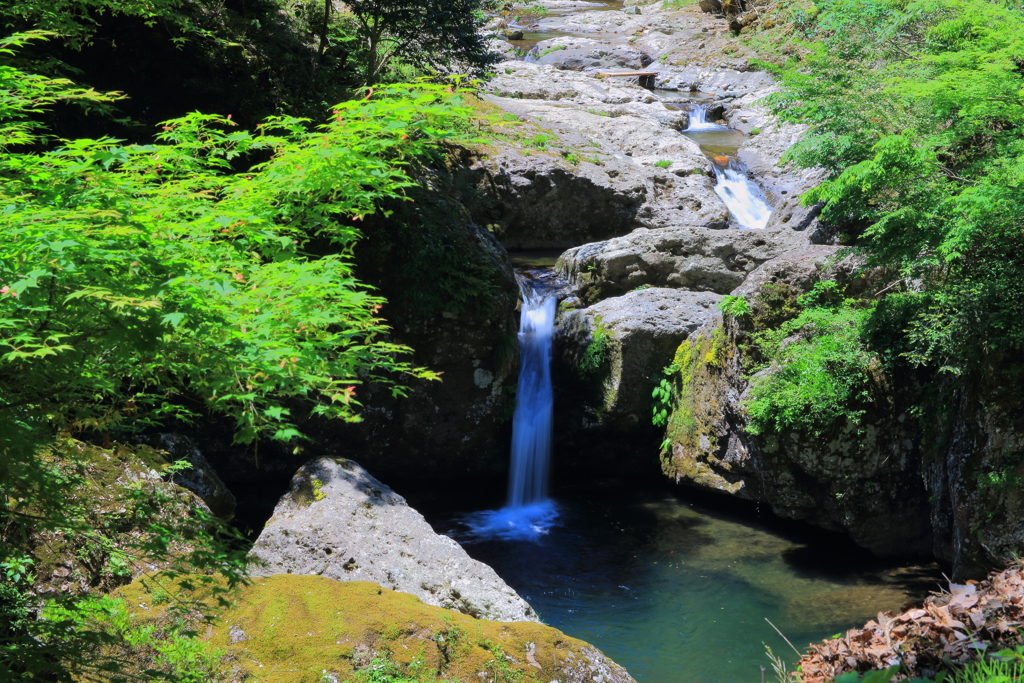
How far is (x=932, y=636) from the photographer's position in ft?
10.6

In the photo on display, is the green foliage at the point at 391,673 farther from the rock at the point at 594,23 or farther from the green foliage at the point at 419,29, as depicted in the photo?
the rock at the point at 594,23

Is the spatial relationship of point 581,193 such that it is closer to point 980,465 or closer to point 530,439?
point 530,439

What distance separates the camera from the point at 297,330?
10.2ft

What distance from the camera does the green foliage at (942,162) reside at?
610 centimetres

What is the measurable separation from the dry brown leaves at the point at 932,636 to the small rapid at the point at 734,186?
10.7 meters

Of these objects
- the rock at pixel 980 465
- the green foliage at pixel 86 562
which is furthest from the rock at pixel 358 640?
the rock at pixel 980 465

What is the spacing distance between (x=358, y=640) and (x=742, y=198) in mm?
13682

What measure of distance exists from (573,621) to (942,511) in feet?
13.6

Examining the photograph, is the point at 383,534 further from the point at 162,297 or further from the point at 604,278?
the point at 604,278

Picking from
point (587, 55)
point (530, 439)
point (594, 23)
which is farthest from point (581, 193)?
point (594, 23)

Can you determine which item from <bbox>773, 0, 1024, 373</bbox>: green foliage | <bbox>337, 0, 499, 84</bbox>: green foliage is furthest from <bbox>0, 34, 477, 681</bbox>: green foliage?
<bbox>337, 0, 499, 84</bbox>: green foliage

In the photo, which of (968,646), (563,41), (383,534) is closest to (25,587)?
(383,534)

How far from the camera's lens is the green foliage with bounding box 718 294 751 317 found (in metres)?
8.59

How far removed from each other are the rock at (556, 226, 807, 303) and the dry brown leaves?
24.4 feet
